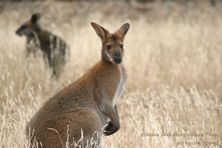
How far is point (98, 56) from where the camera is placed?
12008 millimetres

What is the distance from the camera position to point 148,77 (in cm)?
1095

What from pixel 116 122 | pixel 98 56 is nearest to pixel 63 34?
pixel 98 56

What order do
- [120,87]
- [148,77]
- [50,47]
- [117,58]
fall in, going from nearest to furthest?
1. [117,58]
2. [120,87]
3. [148,77]
4. [50,47]

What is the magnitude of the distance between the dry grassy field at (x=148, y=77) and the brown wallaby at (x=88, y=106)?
317 mm

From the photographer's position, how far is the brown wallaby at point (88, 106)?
5.48 m

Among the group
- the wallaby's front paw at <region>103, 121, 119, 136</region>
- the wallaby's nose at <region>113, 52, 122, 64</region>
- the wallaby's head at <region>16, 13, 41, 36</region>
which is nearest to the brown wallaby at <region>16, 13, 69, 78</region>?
the wallaby's head at <region>16, 13, 41, 36</region>

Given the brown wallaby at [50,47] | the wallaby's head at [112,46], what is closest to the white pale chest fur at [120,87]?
the wallaby's head at [112,46]

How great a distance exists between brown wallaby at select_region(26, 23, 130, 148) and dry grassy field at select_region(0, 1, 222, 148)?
317 millimetres

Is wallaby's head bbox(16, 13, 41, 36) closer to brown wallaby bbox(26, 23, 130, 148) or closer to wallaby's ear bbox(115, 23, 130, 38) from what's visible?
wallaby's ear bbox(115, 23, 130, 38)

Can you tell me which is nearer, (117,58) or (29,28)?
(117,58)

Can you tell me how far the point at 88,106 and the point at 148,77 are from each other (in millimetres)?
4979

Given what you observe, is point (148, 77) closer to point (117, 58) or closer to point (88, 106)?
point (117, 58)

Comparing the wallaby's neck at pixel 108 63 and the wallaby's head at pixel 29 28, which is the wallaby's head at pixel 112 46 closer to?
the wallaby's neck at pixel 108 63

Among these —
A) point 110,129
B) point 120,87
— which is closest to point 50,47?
point 120,87
